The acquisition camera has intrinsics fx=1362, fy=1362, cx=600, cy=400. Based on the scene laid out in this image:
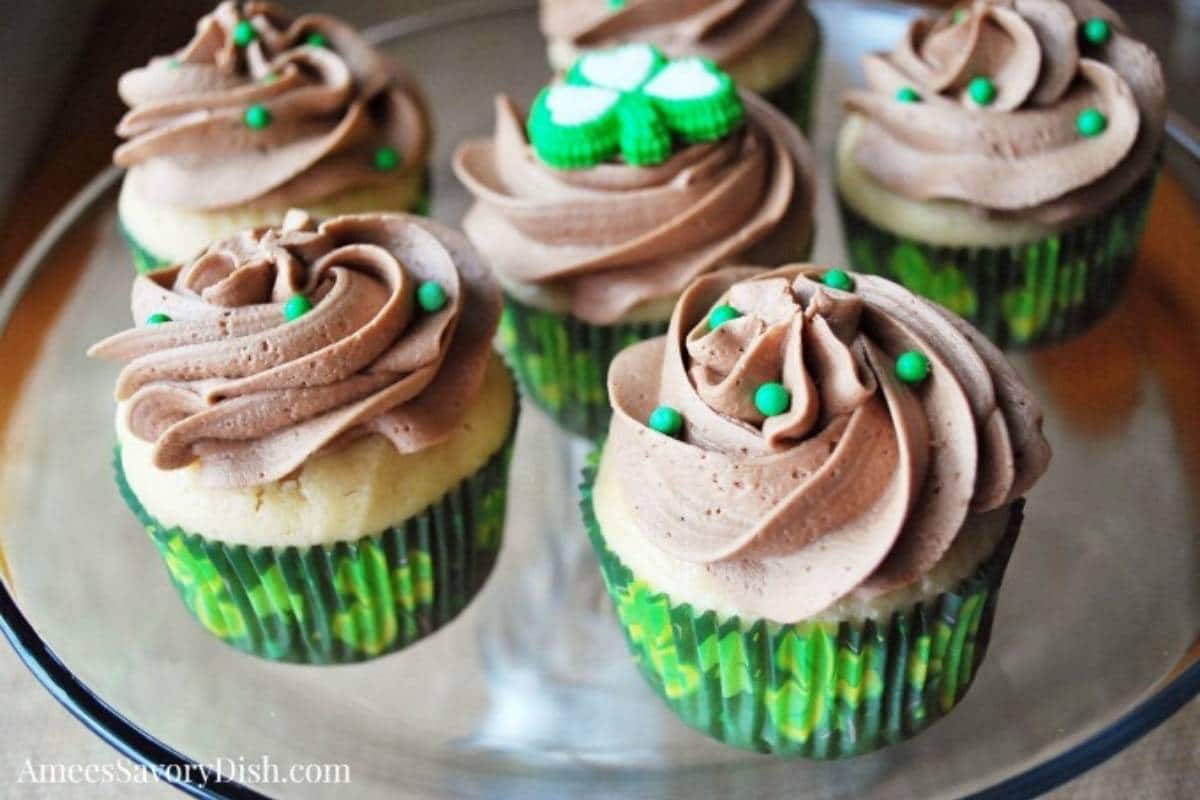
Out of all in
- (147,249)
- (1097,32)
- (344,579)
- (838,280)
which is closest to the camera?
(838,280)

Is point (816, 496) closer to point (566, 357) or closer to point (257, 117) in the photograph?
point (566, 357)

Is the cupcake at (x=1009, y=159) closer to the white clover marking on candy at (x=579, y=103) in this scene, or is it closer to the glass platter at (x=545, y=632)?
the glass platter at (x=545, y=632)

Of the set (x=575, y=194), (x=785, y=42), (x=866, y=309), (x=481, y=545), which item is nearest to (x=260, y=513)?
(x=481, y=545)

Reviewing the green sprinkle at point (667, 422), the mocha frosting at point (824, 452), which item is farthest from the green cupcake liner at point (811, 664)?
the green sprinkle at point (667, 422)

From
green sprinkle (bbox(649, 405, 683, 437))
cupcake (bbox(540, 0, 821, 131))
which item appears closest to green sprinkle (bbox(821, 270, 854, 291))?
green sprinkle (bbox(649, 405, 683, 437))

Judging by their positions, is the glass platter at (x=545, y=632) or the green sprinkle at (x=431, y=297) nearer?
the glass platter at (x=545, y=632)

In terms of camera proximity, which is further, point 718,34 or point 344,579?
point 718,34

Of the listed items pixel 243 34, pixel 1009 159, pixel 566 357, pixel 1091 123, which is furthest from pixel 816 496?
pixel 243 34
